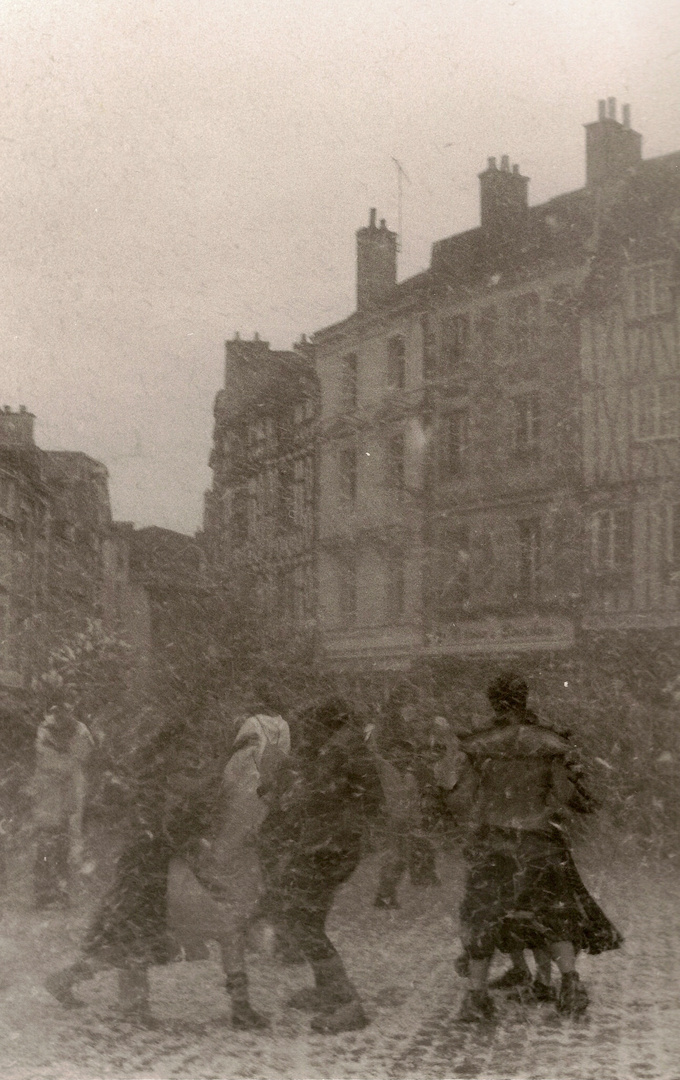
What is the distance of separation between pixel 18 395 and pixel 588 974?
277 cm

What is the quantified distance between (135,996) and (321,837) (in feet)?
2.58

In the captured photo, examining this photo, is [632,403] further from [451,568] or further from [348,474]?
[348,474]

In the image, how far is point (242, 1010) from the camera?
3822 millimetres

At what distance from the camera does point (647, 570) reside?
148 inches

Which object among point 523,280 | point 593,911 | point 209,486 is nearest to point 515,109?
point 523,280

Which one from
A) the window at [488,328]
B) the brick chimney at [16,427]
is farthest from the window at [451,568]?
the brick chimney at [16,427]

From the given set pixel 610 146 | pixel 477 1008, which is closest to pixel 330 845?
pixel 477 1008

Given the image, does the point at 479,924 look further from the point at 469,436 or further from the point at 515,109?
the point at 515,109

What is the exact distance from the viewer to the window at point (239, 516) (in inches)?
166

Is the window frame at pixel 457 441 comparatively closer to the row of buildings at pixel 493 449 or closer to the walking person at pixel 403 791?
the row of buildings at pixel 493 449

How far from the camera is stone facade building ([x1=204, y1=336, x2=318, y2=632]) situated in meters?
4.12

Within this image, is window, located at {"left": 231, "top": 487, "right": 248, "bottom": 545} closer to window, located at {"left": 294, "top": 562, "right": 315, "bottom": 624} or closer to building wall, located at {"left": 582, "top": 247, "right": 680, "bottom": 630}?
window, located at {"left": 294, "top": 562, "right": 315, "bottom": 624}

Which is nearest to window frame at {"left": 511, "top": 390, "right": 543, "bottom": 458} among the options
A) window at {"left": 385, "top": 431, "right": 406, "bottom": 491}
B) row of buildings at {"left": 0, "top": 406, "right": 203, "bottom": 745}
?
window at {"left": 385, "top": 431, "right": 406, "bottom": 491}

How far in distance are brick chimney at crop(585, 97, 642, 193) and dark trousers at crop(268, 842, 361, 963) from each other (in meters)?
2.38
